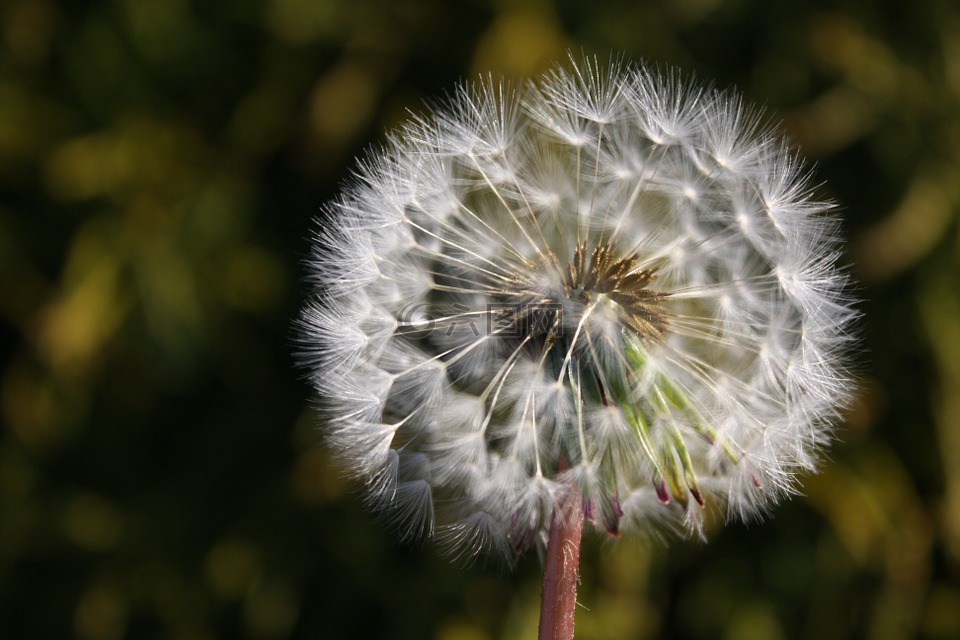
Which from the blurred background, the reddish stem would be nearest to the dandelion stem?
the reddish stem

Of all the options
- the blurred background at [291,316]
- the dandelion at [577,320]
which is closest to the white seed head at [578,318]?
the dandelion at [577,320]

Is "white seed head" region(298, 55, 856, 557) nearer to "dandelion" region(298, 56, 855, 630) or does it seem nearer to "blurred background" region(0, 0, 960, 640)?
"dandelion" region(298, 56, 855, 630)

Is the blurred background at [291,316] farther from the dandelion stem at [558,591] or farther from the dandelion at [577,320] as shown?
the dandelion stem at [558,591]

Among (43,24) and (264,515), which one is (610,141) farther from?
(43,24)

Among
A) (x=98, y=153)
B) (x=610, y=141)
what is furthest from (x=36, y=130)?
(x=610, y=141)

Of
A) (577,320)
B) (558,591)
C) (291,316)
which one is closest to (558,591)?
(558,591)

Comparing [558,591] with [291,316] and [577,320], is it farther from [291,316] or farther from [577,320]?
[291,316]
